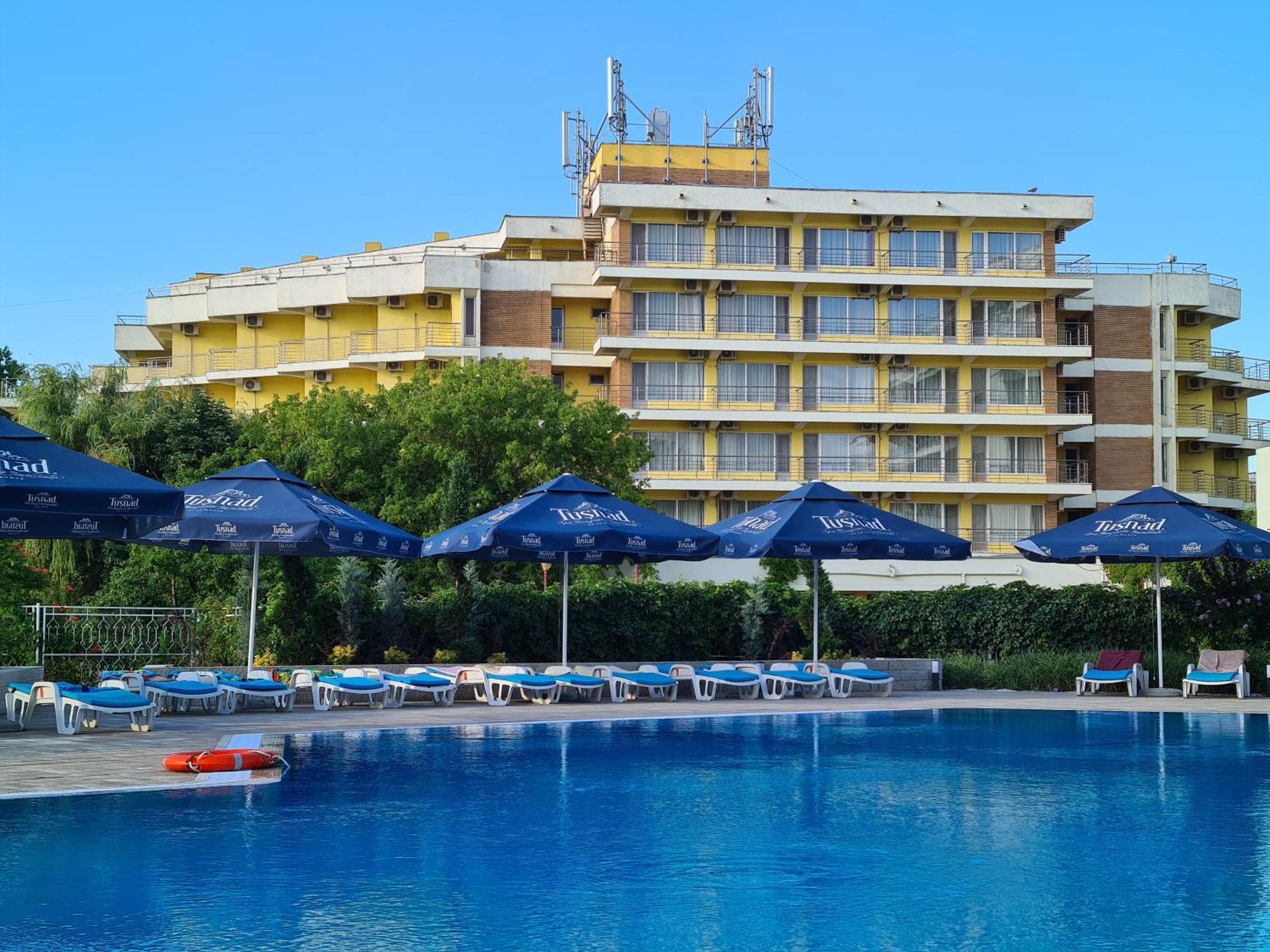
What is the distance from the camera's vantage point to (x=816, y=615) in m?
22.8

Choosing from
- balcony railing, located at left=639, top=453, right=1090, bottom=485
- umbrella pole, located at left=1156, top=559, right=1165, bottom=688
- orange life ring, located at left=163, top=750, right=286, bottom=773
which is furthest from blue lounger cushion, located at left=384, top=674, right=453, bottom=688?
balcony railing, located at left=639, top=453, right=1090, bottom=485

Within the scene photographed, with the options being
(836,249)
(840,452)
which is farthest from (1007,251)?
(840,452)

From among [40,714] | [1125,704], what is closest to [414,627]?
[40,714]

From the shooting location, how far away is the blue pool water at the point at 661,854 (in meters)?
7.50

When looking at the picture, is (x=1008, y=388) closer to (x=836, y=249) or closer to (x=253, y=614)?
(x=836, y=249)

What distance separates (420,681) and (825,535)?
680 cm

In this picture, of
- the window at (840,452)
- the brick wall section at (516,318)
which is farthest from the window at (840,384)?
the brick wall section at (516,318)

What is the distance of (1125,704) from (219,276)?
61085 mm

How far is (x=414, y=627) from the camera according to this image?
22656 millimetres

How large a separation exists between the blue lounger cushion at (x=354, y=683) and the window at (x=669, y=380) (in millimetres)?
39993

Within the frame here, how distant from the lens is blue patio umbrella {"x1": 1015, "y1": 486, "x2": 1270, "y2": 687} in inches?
854

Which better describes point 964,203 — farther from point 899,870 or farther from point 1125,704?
point 899,870

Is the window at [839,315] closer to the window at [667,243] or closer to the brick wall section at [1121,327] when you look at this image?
the window at [667,243]

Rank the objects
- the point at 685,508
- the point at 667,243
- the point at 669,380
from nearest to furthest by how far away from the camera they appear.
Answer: the point at 685,508, the point at 669,380, the point at 667,243
